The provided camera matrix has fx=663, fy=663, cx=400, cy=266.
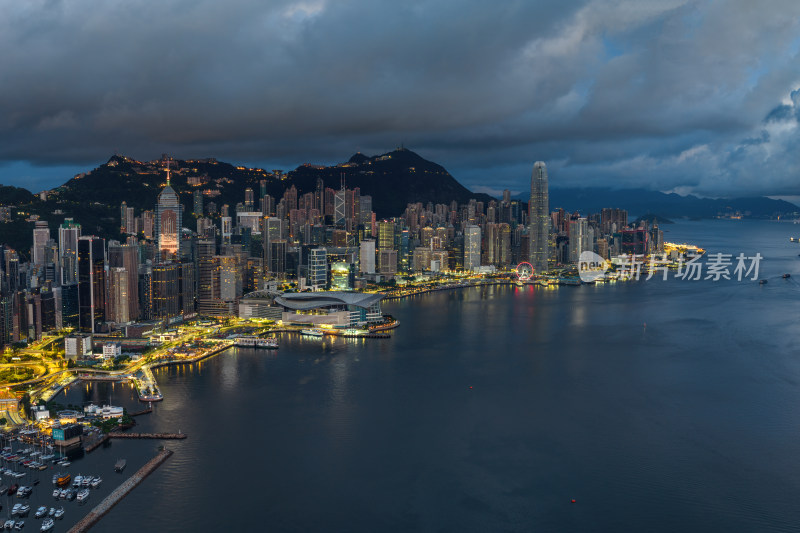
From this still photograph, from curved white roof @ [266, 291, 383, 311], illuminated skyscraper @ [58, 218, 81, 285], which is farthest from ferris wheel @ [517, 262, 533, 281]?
illuminated skyscraper @ [58, 218, 81, 285]

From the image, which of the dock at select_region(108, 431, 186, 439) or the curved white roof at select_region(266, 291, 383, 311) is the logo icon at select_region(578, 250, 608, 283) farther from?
the dock at select_region(108, 431, 186, 439)

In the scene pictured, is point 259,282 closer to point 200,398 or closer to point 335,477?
point 200,398

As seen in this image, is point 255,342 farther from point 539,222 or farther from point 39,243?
point 539,222

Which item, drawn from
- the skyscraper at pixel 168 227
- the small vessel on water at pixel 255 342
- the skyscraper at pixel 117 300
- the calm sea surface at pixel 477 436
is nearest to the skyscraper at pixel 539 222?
the calm sea surface at pixel 477 436

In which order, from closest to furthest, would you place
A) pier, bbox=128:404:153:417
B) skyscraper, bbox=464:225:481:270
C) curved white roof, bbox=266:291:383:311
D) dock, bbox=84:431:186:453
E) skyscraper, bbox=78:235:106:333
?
dock, bbox=84:431:186:453 < pier, bbox=128:404:153:417 < skyscraper, bbox=78:235:106:333 < curved white roof, bbox=266:291:383:311 < skyscraper, bbox=464:225:481:270

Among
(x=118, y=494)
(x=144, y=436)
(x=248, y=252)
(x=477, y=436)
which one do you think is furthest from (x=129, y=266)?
(x=477, y=436)

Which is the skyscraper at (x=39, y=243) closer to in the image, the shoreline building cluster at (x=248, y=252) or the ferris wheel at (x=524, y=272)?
the shoreline building cluster at (x=248, y=252)
